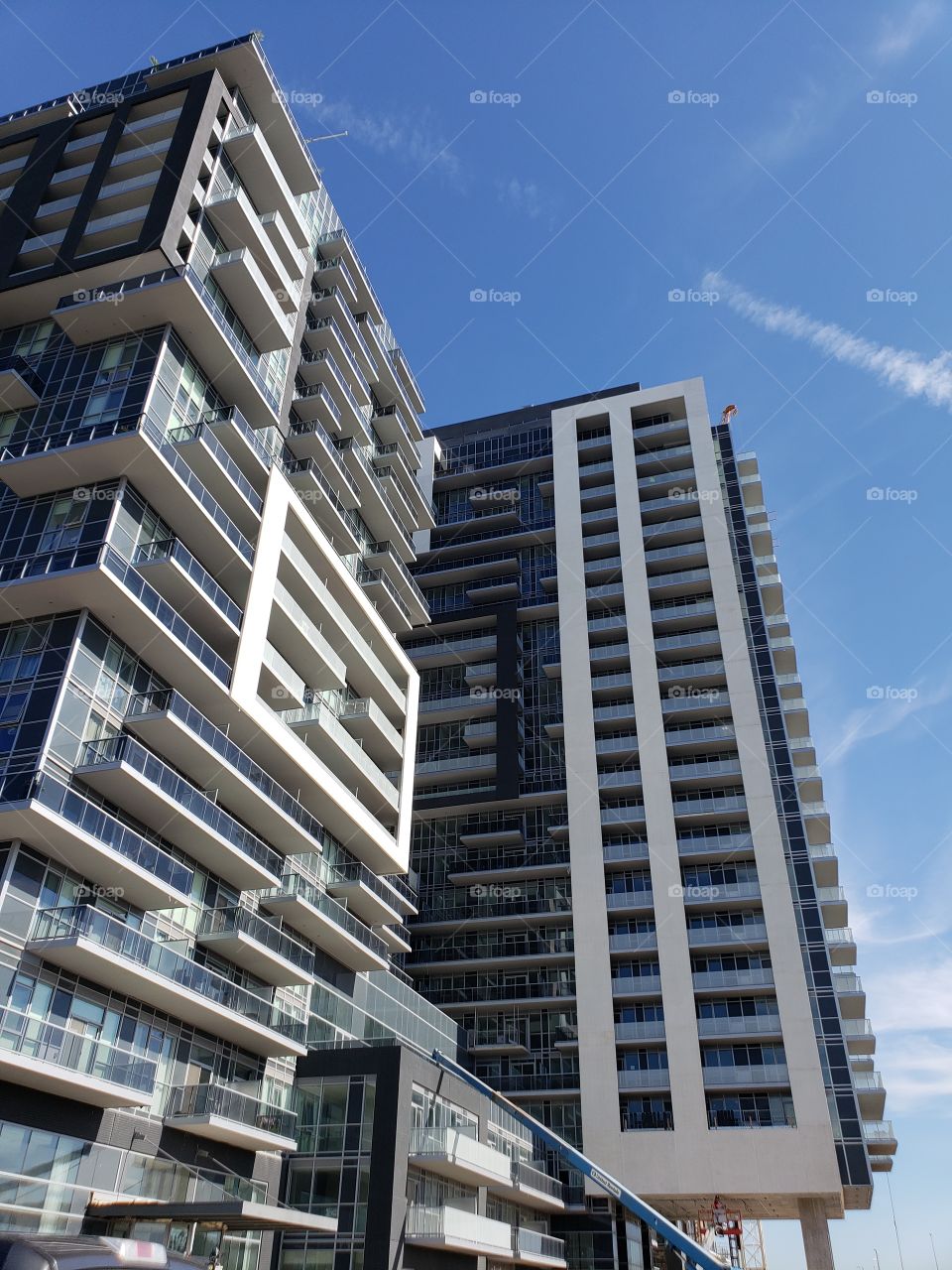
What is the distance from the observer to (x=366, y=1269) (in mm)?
32906

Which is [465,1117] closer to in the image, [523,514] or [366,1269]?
[366,1269]

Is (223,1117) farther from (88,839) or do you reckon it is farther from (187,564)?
(187,564)

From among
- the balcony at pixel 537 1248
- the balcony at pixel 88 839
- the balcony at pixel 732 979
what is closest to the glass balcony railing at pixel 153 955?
the balcony at pixel 88 839

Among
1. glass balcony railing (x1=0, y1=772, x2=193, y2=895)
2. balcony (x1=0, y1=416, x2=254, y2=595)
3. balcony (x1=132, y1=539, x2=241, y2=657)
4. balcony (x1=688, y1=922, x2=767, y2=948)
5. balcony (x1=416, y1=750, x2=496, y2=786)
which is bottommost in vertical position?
glass balcony railing (x1=0, y1=772, x2=193, y2=895)

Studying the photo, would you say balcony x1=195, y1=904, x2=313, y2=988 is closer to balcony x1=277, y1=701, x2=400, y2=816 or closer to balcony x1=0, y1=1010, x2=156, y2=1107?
balcony x1=0, y1=1010, x2=156, y2=1107

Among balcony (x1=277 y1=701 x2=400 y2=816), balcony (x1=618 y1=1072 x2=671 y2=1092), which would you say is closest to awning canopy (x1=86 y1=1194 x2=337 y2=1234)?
balcony (x1=277 y1=701 x2=400 y2=816)

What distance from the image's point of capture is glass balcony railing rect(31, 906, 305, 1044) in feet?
88.6

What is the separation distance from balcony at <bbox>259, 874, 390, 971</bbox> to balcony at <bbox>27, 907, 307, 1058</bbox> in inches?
147

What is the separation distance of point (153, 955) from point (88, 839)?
15.5 feet

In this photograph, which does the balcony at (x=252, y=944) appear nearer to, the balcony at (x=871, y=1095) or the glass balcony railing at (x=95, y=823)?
the glass balcony railing at (x=95, y=823)

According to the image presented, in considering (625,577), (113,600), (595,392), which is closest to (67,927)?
(113,600)

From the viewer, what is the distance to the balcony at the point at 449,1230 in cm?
3513

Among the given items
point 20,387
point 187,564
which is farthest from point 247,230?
point 187,564

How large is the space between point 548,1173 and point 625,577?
4230 cm
